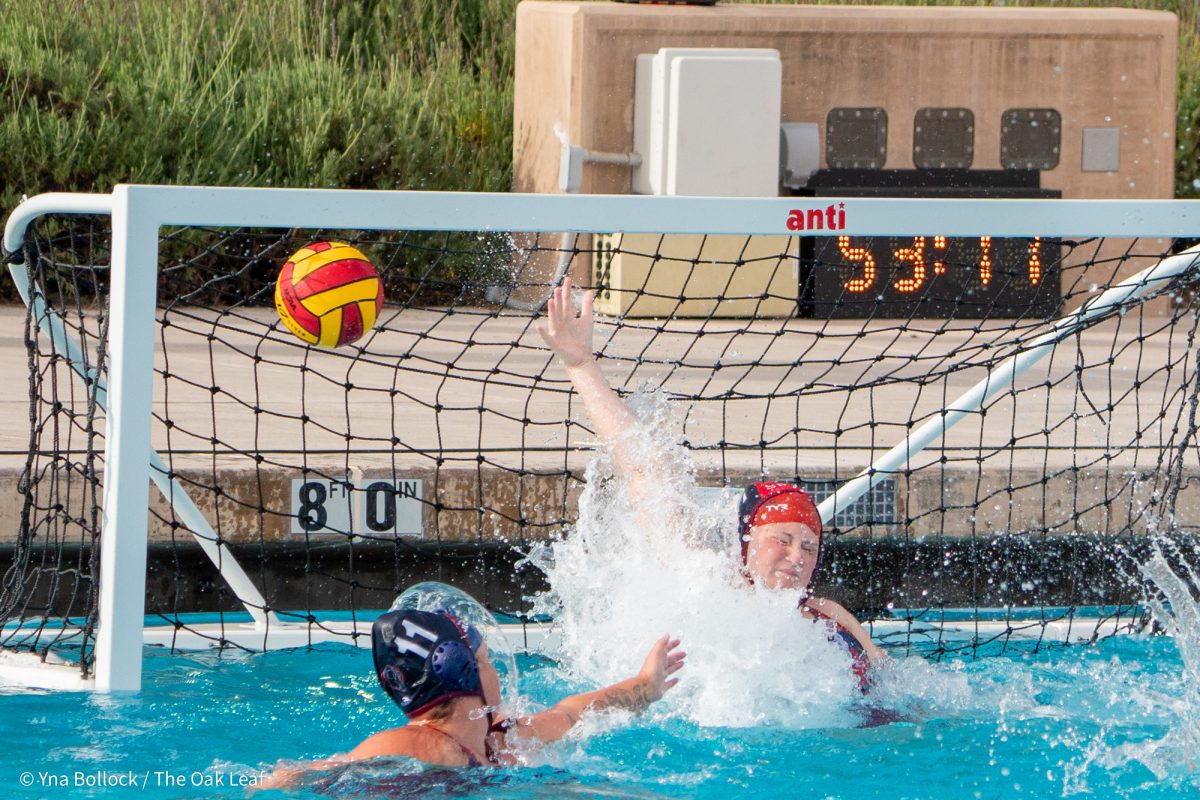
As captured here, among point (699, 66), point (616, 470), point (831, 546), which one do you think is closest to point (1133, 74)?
point (699, 66)

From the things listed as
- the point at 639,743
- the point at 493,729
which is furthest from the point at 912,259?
the point at 493,729

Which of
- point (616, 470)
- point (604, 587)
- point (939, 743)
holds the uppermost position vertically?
point (616, 470)

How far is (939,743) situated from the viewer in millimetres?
3998

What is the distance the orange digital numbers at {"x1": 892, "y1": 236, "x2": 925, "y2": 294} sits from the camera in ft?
30.7

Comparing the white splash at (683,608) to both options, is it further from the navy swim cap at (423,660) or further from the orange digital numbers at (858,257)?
the orange digital numbers at (858,257)

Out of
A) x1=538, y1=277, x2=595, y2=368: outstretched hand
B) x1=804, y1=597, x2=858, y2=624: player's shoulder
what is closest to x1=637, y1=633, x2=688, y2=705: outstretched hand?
x1=804, y1=597, x2=858, y2=624: player's shoulder

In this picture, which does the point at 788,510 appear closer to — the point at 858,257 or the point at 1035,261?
the point at 858,257

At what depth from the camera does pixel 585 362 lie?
417 centimetres

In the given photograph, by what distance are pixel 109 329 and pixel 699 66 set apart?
6316mm

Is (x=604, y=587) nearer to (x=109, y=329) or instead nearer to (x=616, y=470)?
(x=616, y=470)

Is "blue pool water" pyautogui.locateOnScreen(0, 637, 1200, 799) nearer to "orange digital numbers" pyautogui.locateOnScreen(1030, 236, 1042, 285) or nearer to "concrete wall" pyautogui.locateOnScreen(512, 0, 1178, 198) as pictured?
"orange digital numbers" pyautogui.locateOnScreen(1030, 236, 1042, 285)

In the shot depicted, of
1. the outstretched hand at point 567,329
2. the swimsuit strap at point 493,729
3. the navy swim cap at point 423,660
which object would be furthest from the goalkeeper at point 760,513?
the navy swim cap at point 423,660

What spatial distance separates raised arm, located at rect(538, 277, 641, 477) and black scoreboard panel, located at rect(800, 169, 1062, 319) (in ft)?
16.2

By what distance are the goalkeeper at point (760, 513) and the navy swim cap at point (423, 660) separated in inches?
43.6
